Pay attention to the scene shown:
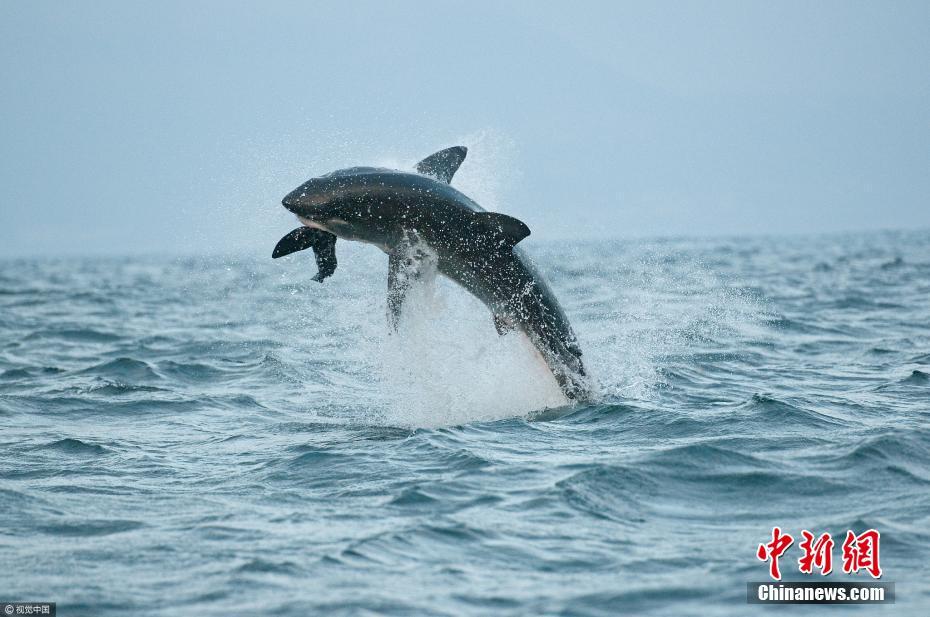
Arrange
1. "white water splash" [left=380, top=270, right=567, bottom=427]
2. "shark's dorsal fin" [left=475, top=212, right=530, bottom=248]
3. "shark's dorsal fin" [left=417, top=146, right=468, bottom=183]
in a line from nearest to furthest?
"shark's dorsal fin" [left=475, top=212, right=530, bottom=248], "shark's dorsal fin" [left=417, top=146, right=468, bottom=183], "white water splash" [left=380, top=270, right=567, bottom=427]

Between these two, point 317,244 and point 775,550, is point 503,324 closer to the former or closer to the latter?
point 317,244

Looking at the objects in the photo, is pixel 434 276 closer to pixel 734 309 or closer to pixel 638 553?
pixel 638 553

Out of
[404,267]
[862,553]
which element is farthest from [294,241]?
[862,553]

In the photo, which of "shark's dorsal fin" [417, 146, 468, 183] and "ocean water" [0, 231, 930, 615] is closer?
"ocean water" [0, 231, 930, 615]

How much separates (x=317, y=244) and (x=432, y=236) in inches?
45.9

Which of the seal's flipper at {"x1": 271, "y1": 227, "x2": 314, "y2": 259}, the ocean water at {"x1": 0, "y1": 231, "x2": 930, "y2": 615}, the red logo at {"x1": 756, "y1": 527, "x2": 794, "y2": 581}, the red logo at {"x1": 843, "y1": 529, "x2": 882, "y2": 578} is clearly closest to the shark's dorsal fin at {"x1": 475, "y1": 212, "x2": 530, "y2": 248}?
the ocean water at {"x1": 0, "y1": 231, "x2": 930, "y2": 615}

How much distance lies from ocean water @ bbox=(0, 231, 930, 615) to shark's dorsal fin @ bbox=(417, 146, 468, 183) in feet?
3.89

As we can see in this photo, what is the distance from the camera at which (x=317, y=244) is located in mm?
11688

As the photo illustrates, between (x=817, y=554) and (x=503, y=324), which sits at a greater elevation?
(x=503, y=324)

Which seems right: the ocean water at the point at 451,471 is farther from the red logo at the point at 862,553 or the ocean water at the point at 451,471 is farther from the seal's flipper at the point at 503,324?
the seal's flipper at the point at 503,324

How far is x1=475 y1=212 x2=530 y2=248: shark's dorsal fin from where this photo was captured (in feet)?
37.3

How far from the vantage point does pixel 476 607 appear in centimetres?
683

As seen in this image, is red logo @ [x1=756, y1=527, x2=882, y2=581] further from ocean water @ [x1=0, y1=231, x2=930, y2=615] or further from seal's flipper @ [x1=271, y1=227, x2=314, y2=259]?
seal's flipper @ [x1=271, y1=227, x2=314, y2=259]

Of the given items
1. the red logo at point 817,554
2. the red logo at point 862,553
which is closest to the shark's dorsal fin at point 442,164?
the red logo at point 817,554
